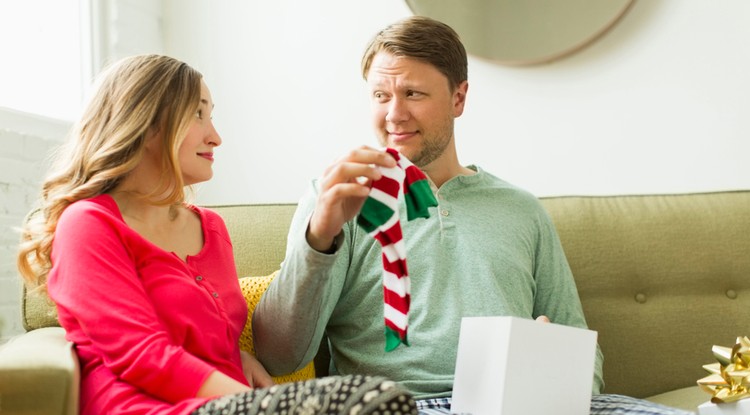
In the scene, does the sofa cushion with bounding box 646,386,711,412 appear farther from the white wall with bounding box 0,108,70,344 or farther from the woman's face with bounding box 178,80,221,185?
the white wall with bounding box 0,108,70,344

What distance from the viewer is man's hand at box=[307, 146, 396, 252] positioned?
1223mm

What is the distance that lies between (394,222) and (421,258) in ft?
0.91

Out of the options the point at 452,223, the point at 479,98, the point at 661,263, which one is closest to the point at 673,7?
the point at 479,98

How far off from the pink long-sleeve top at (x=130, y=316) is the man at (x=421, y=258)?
0.52 ft

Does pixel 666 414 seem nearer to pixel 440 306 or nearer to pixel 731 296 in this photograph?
pixel 440 306

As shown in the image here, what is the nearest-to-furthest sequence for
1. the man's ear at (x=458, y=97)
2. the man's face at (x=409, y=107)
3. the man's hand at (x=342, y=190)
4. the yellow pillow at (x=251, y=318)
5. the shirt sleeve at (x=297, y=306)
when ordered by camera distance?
the man's hand at (x=342, y=190)
the shirt sleeve at (x=297, y=306)
the yellow pillow at (x=251, y=318)
the man's face at (x=409, y=107)
the man's ear at (x=458, y=97)

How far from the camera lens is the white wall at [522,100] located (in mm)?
2131

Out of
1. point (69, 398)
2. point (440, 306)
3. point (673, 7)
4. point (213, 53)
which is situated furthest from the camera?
point (213, 53)

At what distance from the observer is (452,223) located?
64.0 inches

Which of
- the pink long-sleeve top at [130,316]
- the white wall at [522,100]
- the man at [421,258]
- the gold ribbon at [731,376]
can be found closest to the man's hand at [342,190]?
the man at [421,258]

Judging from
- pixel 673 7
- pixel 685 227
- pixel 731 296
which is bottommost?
pixel 731 296

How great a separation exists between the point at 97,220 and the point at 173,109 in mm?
227

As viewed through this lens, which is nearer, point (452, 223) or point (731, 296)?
point (452, 223)

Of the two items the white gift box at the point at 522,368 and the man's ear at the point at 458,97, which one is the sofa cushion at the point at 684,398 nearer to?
the white gift box at the point at 522,368
